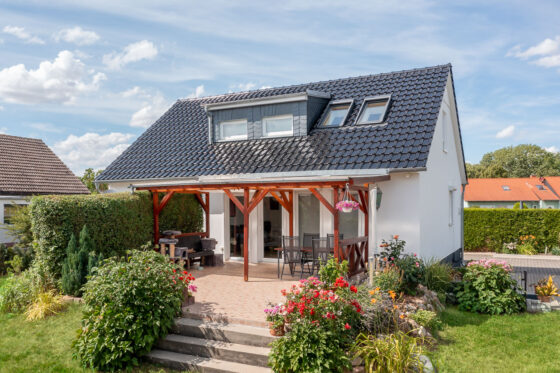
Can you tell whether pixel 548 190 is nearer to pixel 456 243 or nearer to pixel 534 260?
pixel 534 260

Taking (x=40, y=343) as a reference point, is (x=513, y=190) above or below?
above

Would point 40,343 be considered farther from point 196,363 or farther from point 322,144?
point 322,144

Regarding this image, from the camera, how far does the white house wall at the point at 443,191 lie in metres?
11.4

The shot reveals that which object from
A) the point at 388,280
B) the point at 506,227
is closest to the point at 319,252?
the point at 388,280

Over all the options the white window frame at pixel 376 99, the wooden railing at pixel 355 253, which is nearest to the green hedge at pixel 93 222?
the wooden railing at pixel 355 253

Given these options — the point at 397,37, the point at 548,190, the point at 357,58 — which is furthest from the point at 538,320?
the point at 548,190

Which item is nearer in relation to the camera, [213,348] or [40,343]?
[213,348]

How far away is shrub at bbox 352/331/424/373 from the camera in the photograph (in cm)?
573

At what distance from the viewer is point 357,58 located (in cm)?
1603

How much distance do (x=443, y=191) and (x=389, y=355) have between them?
8.82m

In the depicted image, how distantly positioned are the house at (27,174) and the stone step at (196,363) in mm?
14630

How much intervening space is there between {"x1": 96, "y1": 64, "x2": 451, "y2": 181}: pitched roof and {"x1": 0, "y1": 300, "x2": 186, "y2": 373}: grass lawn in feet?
21.2

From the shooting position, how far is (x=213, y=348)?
6676 millimetres

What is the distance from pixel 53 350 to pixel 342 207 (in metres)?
6.04
